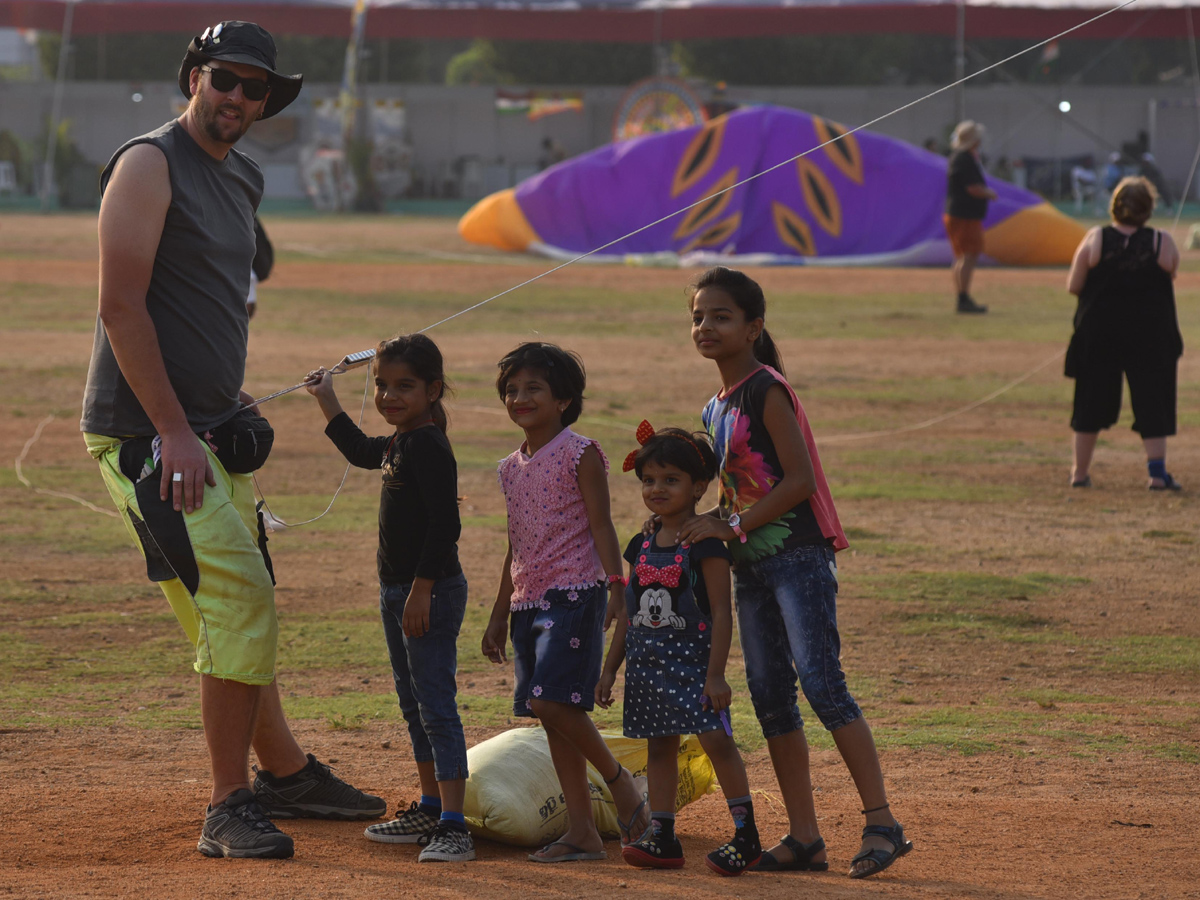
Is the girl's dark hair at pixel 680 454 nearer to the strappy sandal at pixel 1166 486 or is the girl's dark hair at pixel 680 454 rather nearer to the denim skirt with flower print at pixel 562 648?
the denim skirt with flower print at pixel 562 648

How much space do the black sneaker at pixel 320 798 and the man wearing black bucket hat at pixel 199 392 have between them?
366 millimetres

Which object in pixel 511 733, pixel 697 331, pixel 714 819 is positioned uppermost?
pixel 697 331

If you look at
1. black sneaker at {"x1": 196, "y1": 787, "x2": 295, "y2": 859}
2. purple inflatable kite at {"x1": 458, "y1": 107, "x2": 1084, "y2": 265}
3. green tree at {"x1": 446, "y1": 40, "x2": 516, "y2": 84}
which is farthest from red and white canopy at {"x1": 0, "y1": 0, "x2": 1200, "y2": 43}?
black sneaker at {"x1": 196, "y1": 787, "x2": 295, "y2": 859}

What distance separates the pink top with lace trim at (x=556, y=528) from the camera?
13.5ft

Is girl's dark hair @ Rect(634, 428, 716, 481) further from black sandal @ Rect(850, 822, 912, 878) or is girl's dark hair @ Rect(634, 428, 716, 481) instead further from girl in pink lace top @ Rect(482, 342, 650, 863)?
black sandal @ Rect(850, 822, 912, 878)

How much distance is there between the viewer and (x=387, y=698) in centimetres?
586

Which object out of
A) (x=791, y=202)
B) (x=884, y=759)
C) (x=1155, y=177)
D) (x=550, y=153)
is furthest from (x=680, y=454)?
(x=550, y=153)

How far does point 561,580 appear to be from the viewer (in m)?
4.11

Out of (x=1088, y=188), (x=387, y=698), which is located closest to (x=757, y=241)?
(x=1088, y=188)

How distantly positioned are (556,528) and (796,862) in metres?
1.12

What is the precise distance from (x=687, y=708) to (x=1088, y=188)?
40.5 m

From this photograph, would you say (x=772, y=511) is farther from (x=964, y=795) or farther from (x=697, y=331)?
(x=964, y=795)

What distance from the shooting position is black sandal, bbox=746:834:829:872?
Answer: 13.2 feet

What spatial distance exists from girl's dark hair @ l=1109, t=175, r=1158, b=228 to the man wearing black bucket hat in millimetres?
6740
